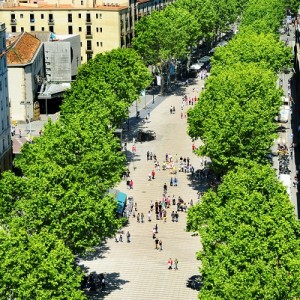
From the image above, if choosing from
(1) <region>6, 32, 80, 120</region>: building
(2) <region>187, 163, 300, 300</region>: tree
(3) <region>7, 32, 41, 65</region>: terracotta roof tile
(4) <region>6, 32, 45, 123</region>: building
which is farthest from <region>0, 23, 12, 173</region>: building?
(2) <region>187, 163, 300, 300</region>: tree

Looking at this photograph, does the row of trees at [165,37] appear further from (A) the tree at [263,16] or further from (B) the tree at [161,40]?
(A) the tree at [263,16]

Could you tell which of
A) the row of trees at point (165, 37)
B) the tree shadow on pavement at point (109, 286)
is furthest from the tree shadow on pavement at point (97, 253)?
the row of trees at point (165, 37)

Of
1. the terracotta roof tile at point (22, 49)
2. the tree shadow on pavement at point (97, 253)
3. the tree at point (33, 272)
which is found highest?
the terracotta roof tile at point (22, 49)

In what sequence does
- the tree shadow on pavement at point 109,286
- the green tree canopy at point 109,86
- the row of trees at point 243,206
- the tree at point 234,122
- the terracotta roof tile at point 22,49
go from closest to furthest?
the row of trees at point 243,206
the tree shadow on pavement at point 109,286
the tree at point 234,122
the green tree canopy at point 109,86
the terracotta roof tile at point 22,49

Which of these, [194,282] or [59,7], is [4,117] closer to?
[194,282]

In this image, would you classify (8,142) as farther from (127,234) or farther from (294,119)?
(294,119)

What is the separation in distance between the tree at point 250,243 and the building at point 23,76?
69.5 m

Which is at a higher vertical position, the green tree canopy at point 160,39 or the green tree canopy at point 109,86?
the green tree canopy at point 160,39

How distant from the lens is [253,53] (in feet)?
440

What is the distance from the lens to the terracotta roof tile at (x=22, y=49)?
12812 cm

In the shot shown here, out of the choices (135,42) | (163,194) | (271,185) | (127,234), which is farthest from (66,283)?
(135,42)

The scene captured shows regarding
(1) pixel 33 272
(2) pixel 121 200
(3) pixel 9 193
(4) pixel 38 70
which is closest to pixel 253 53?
(4) pixel 38 70

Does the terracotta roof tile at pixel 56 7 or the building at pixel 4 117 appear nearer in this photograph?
the building at pixel 4 117

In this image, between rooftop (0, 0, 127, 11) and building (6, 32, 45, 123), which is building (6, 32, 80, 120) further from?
rooftop (0, 0, 127, 11)
